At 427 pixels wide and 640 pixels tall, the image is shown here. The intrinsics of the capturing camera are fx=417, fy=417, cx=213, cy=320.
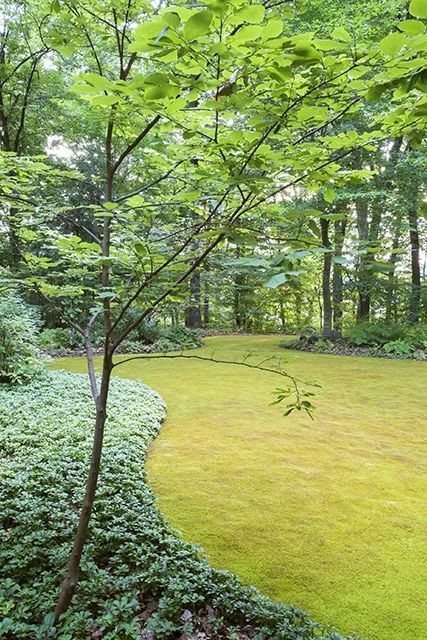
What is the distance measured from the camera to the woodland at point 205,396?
0.99 metres


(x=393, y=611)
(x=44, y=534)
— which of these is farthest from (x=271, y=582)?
(x=44, y=534)

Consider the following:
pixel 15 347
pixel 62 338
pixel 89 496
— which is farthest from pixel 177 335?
pixel 89 496

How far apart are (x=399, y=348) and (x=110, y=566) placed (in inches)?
301

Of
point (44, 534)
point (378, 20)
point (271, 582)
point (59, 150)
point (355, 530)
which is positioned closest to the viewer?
point (271, 582)

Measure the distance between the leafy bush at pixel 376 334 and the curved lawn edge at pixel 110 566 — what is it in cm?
690

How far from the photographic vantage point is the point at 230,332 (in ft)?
44.6

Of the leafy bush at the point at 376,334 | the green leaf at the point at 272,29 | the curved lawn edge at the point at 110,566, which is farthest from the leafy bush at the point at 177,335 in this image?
the green leaf at the point at 272,29

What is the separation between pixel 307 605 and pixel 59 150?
39.5 feet

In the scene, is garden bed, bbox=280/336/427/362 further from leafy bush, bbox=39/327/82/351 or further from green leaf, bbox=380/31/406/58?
green leaf, bbox=380/31/406/58

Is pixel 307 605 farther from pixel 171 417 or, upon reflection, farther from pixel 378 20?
pixel 378 20

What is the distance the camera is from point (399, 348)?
834cm

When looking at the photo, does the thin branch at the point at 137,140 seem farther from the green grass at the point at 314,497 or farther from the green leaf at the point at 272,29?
the green grass at the point at 314,497

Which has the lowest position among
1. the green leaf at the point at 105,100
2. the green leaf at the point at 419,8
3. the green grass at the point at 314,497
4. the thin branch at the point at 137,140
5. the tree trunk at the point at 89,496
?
the green grass at the point at 314,497

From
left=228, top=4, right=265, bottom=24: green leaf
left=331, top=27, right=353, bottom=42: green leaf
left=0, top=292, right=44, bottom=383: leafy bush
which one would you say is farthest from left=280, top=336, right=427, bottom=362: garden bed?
left=228, top=4, right=265, bottom=24: green leaf
